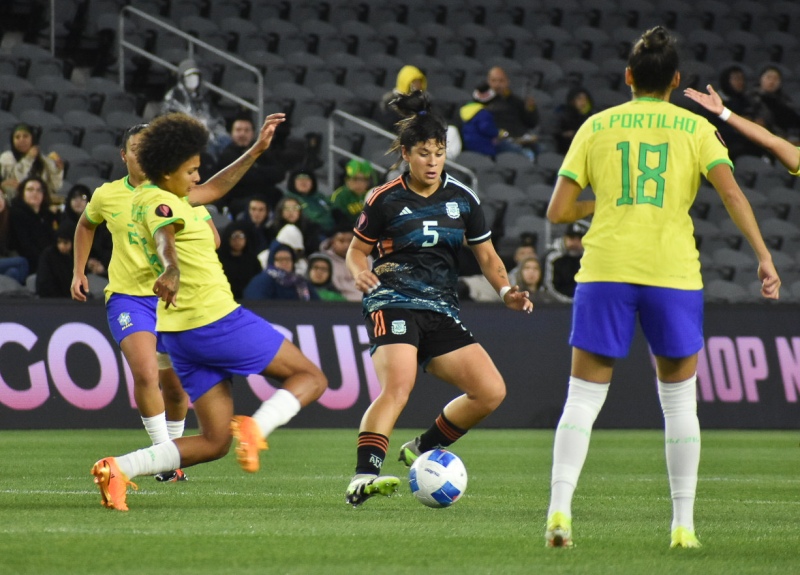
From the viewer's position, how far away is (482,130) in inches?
781

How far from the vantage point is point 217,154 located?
1698 cm

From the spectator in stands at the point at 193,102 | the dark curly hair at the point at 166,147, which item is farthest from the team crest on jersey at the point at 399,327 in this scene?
the spectator in stands at the point at 193,102

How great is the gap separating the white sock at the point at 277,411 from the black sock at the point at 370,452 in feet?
1.63

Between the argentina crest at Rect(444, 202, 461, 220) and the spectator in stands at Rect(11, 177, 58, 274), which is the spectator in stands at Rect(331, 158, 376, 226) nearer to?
the spectator in stands at Rect(11, 177, 58, 274)

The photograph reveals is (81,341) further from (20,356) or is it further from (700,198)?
(700,198)

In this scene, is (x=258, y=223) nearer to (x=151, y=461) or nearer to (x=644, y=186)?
(x=151, y=461)

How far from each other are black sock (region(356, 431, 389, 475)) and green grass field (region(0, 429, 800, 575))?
230 mm

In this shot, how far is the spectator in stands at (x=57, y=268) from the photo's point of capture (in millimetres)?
14102

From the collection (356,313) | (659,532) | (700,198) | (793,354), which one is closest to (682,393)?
(659,532)

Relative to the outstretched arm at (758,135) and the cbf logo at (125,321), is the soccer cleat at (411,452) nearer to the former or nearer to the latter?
Answer: the cbf logo at (125,321)

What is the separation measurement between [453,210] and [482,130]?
12394 millimetres

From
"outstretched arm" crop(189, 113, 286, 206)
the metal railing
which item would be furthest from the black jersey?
the metal railing

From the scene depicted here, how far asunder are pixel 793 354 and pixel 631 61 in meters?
9.88

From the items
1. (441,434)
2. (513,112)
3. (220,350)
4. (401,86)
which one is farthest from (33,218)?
(220,350)
